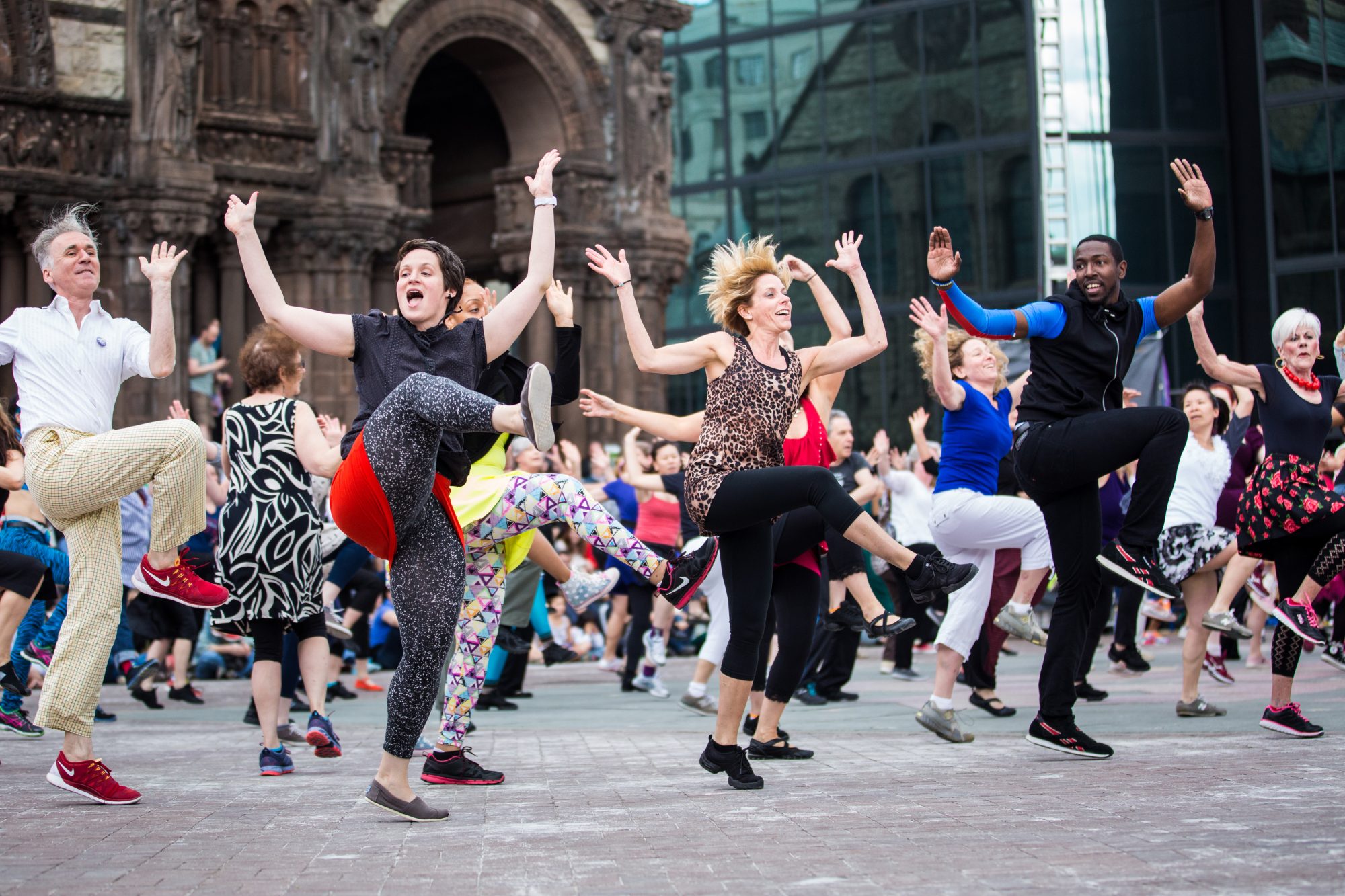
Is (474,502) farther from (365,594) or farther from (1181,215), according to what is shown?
(1181,215)

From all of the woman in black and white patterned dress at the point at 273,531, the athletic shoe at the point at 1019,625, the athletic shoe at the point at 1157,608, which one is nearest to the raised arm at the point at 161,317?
the woman in black and white patterned dress at the point at 273,531

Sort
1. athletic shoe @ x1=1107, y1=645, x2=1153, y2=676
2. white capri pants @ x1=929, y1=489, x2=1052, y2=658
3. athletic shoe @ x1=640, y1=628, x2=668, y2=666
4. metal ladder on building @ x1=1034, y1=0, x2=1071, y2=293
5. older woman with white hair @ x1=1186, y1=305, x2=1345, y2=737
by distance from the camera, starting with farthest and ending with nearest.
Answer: metal ladder on building @ x1=1034, y1=0, x2=1071, y2=293, athletic shoe @ x1=640, y1=628, x2=668, y2=666, athletic shoe @ x1=1107, y1=645, x2=1153, y2=676, white capri pants @ x1=929, y1=489, x2=1052, y2=658, older woman with white hair @ x1=1186, y1=305, x2=1345, y2=737

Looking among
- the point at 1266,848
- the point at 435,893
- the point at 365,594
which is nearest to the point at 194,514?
the point at 435,893

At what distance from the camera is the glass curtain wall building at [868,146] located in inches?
1401

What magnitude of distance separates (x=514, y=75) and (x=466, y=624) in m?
19.6

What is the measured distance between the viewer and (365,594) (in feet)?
45.6

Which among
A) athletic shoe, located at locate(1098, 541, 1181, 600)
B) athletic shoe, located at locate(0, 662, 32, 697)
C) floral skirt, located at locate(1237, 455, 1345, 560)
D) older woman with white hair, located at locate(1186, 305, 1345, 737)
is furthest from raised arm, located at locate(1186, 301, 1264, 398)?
athletic shoe, located at locate(0, 662, 32, 697)

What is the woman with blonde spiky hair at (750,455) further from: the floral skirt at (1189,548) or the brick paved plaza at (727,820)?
the floral skirt at (1189,548)

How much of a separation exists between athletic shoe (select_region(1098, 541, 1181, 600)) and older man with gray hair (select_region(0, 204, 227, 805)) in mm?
3787

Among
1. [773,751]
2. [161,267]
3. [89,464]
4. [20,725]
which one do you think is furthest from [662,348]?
[20,725]

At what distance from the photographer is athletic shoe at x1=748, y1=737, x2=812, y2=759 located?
25.2ft

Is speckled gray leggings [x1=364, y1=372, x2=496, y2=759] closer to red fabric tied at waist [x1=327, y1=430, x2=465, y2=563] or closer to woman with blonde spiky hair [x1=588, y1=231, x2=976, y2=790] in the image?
red fabric tied at waist [x1=327, y1=430, x2=465, y2=563]

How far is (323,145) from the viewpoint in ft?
70.8

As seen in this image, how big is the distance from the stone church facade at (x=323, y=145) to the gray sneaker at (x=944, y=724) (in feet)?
43.8
